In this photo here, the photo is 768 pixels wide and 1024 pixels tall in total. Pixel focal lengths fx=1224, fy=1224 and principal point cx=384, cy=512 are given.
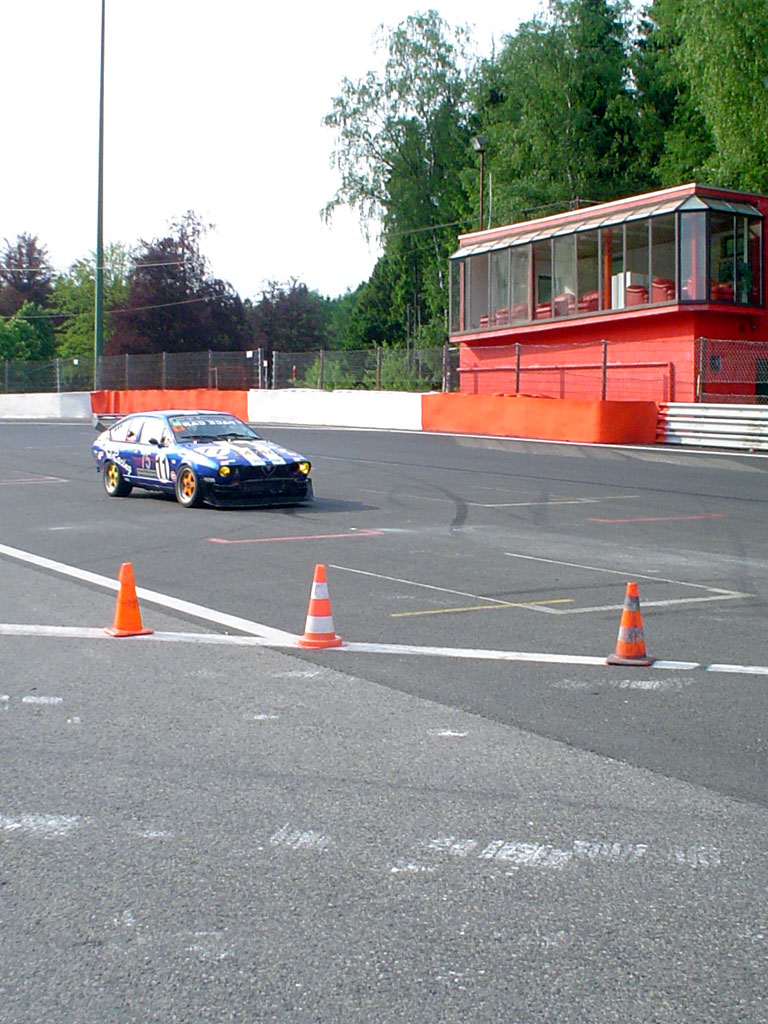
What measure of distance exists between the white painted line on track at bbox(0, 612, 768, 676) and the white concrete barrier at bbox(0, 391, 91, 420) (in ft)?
131

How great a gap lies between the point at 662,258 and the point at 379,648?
29.4 m

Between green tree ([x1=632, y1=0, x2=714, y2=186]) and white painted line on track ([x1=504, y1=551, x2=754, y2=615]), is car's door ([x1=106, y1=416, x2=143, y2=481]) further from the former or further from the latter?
green tree ([x1=632, y1=0, x2=714, y2=186])

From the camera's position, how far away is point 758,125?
41.6 meters

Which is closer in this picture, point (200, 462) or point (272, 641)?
point (272, 641)

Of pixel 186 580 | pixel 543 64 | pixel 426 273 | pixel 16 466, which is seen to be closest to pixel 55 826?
pixel 186 580

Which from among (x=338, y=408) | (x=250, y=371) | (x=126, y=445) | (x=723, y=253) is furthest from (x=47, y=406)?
(x=126, y=445)

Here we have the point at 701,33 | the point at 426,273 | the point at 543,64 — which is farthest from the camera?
the point at 426,273

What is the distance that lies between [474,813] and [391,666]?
2.81 m

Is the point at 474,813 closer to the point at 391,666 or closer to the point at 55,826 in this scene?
the point at 55,826

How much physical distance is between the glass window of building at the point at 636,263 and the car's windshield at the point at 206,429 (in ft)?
65.0

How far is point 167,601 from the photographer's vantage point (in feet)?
33.2

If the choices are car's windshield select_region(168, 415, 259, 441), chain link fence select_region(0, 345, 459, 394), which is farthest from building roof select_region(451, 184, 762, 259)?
car's windshield select_region(168, 415, 259, 441)

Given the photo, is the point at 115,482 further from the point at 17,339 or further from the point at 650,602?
the point at 17,339

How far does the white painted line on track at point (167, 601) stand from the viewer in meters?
8.81
